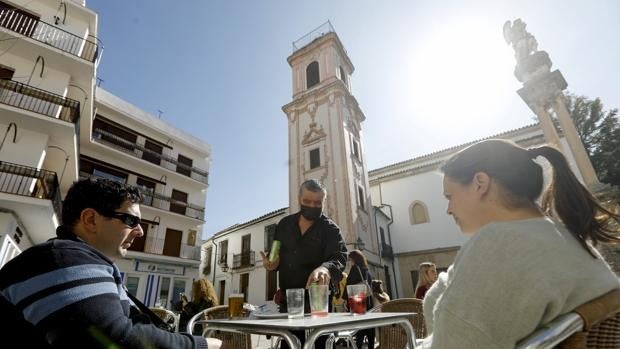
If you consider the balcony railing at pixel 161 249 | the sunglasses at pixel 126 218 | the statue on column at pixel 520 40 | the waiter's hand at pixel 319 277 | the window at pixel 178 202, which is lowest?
the waiter's hand at pixel 319 277

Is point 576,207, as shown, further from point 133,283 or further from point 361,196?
point 133,283

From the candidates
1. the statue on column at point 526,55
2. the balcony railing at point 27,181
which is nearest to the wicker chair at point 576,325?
the balcony railing at point 27,181

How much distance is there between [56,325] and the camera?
3.07ft

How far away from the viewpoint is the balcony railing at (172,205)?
1700 cm

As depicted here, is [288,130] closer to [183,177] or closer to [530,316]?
[183,177]

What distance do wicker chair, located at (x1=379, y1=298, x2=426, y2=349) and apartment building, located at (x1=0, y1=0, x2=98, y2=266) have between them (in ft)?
34.3

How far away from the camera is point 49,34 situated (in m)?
11.2

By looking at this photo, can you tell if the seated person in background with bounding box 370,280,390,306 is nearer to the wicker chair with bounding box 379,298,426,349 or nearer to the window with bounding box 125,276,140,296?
the wicker chair with bounding box 379,298,426,349

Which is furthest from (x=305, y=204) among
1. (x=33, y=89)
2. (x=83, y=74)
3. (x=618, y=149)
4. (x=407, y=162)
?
(x=618, y=149)

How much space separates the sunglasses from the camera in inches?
57.7

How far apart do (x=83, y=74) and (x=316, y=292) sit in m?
14.1

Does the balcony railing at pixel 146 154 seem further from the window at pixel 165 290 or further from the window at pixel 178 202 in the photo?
the window at pixel 165 290

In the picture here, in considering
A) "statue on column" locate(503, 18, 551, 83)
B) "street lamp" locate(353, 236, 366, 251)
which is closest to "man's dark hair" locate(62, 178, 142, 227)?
"street lamp" locate(353, 236, 366, 251)

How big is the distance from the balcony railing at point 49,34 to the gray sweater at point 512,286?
47.6 feet
